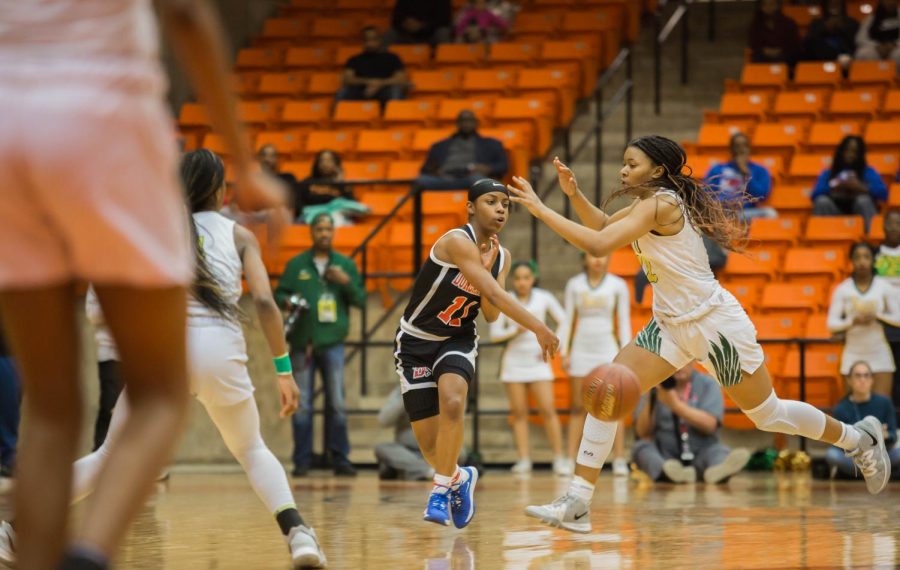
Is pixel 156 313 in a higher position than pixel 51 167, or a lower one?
lower

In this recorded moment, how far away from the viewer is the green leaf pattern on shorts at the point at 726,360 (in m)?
6.47

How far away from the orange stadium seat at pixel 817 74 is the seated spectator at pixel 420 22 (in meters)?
Answer: 4.37

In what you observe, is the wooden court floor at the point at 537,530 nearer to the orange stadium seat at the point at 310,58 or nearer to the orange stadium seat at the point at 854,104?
the orange stadium seat at the point at 854,104

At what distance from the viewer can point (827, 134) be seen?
542 inches

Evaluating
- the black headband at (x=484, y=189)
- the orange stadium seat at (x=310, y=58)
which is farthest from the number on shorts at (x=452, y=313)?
the orange stadium seat at (x=310, y=58)

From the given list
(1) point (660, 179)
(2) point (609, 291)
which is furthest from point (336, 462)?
(1) point (660, 179)

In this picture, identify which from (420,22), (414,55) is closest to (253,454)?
(414,55)

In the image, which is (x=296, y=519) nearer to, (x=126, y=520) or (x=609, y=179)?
(x=126, y=520)

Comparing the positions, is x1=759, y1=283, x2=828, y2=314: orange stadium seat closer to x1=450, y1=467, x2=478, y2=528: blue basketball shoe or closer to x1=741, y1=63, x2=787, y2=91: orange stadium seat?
x1=741, y1=63, x2=787, y2=91: orange stadium seat

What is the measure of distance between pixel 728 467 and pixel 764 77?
6261 mm

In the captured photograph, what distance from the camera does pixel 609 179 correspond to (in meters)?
14.5

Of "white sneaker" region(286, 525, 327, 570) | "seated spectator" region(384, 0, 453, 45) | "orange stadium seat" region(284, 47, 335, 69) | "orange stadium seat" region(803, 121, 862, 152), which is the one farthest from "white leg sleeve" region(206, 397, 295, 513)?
"seated spectator" region(384, 0, 453, 45)

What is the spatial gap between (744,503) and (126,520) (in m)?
6.25

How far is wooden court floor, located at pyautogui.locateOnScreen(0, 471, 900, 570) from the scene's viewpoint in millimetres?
5684
